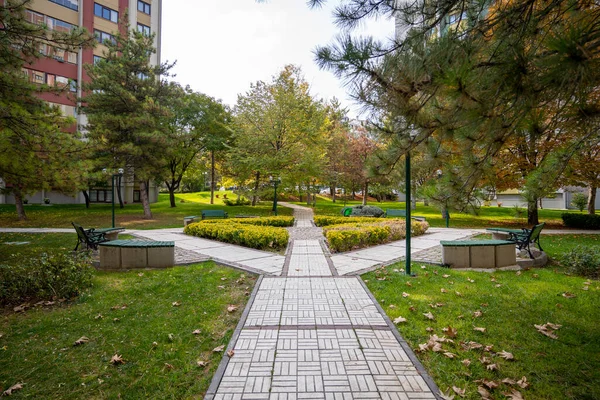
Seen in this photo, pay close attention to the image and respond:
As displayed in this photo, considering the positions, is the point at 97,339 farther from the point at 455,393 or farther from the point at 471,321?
the point at 471,321

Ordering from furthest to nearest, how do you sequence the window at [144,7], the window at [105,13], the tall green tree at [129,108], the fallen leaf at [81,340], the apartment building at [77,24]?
the window at [144,7] < the window at [105,13] < the apartment building at [77,24] < the tall green tree at [129,108] < the fallen leaf at [81,340]

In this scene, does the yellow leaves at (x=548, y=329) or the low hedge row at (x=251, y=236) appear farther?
the low hedge row at (x=251, y=236)

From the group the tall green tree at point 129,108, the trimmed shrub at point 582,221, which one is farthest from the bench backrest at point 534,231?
the tall green tree at point 129,108

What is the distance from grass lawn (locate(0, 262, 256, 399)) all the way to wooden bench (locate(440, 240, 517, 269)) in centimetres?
Answer: 473

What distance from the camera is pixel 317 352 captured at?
310cm

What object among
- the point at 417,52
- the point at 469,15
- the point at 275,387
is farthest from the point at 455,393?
the point at 469,15

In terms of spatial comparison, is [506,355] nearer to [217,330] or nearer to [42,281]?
[217,330]

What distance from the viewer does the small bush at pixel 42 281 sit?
459cm

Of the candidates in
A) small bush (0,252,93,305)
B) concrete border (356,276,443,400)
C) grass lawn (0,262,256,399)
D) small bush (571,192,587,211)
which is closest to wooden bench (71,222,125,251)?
small bush (0,252,93,305)

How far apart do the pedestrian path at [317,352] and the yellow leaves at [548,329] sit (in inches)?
70.2

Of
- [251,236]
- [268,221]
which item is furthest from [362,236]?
[268,221]

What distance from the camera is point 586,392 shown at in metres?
2.46

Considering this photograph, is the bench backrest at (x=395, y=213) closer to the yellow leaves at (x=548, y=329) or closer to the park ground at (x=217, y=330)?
the park ground at (x=217, y=330)

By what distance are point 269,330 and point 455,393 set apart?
208 cm
